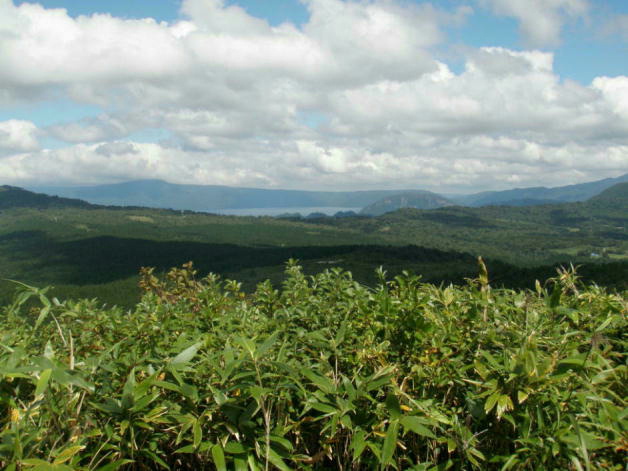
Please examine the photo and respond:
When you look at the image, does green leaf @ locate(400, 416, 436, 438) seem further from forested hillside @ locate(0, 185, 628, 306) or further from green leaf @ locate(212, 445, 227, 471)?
forested hillside @ locate(0, 185, 628, 306)

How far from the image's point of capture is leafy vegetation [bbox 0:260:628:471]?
1326 millimetres

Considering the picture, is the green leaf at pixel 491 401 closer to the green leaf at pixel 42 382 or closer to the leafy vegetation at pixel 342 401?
the leafy vegetation at pixel 342 401

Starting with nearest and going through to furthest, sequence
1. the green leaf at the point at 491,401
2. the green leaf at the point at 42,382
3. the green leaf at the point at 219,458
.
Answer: the green leaf at the point at 42,382 → the green leaf at the point at 219,458 → the green leaf at the point at 491,401

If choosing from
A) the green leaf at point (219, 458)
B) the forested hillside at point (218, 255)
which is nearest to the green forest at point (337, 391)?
the green leaf at point (219, 458)

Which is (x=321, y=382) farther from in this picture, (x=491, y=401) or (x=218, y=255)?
(x=218, y=255)

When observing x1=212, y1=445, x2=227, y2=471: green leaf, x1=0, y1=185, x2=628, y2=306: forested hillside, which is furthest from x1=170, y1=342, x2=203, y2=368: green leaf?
x1=0, y1=185, x2=628, y2=306: forested hillside

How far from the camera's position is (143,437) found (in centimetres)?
149

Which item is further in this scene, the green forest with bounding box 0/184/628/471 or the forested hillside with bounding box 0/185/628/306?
the forested hillside with bounding box 0/185/628/306

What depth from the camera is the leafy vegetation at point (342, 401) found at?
1326 mm

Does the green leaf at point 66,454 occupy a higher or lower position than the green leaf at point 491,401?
lower

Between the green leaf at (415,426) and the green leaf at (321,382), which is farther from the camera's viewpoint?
the green leaf at (321,382)

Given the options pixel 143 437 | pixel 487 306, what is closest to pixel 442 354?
pixel 487 306

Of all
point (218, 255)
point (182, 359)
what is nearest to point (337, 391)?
point (182, 359)

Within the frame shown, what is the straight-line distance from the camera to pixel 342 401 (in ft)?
4.62
